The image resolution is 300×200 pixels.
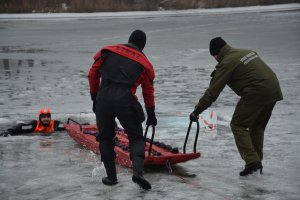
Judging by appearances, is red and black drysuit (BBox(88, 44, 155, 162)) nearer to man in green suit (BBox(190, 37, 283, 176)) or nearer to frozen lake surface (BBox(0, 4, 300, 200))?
frozen lake surface (BBox(0, 4, 300, 200))

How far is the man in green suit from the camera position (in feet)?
21.2

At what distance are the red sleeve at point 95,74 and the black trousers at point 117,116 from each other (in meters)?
0.19

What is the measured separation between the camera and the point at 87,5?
130ft

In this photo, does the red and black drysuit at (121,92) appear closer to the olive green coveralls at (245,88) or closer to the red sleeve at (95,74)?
the red sleeve at (95,74)

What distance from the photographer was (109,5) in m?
40.1

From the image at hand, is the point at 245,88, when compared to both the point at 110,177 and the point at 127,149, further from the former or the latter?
the point at 110,177

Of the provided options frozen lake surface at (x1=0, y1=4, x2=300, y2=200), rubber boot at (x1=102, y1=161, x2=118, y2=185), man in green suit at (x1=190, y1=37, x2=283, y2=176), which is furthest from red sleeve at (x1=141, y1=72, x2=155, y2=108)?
frozen lake surface at (x1=0, y1=4, x2=300, y2=200)

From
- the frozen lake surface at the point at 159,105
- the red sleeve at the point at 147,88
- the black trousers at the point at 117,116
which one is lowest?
the frozen lake surface at the point at 159,105

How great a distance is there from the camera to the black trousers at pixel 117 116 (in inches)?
235

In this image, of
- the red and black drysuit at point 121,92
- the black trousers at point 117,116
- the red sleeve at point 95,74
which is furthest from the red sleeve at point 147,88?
the red sleeve at point 95,74

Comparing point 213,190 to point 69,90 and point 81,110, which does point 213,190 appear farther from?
point 69,90

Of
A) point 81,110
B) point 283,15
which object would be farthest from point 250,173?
point 283,15

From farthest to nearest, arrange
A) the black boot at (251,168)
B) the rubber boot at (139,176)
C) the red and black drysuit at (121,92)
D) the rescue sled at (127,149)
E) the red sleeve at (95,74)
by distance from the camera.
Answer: the rescue sled at (127,149) → the black boot at (251,168) → the red sleeve at (95,74) → the red and black drysuit at (121,92) → the rubber boot at (139,176)

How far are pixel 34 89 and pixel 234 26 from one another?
56.1 feet
